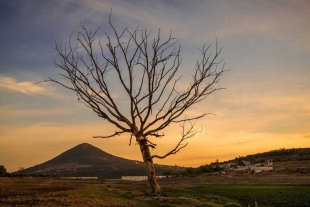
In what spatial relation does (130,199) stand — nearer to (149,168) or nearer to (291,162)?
(149,168)

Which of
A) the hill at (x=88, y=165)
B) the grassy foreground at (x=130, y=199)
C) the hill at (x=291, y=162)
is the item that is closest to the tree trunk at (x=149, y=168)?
the grassy foreground at (x=130, y=199)

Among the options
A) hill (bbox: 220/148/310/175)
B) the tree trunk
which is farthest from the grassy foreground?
hill (bbox: 220/148/310/175)

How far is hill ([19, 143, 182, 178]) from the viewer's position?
101500mm

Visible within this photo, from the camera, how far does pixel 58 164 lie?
127 meters

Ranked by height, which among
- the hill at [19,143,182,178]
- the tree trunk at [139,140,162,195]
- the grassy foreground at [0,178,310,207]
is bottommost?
the grassy foreground at [0,178,310,207]

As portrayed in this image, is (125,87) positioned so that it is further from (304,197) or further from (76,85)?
(304,197)

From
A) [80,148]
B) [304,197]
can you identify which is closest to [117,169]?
[80,148]

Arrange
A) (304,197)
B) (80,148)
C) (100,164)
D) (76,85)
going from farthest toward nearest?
(80,148), (100,164), (304,197), (76,85)

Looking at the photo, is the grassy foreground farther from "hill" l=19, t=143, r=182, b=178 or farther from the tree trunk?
"hill" l=19, t=143, r=182, b=178

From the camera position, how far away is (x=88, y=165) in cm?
11831

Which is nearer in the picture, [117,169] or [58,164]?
[117,169]

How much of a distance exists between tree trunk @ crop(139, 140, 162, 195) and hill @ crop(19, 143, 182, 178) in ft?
258

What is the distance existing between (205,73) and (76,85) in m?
7.47

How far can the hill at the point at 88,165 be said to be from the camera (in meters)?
102
